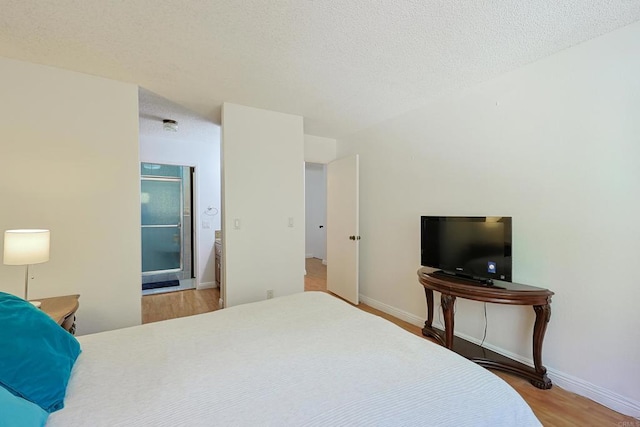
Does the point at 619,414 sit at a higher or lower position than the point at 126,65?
lower

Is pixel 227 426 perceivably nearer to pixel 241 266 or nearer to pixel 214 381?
pixel 214 381

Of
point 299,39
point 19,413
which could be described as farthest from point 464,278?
→ point 19,413

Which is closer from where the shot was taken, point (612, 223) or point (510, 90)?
point (612, 223)

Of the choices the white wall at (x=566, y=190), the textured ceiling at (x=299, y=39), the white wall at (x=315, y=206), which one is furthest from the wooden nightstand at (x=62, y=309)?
the white wall at (x=315, y=206)

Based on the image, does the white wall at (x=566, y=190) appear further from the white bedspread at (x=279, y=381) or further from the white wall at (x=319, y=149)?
the white wall at (x=319, y=149)

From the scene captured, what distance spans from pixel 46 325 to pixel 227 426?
900 mm

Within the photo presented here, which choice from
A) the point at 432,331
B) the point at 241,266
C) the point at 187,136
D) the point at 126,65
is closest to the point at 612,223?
the point at 432,331

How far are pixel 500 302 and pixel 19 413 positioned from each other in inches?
96.1

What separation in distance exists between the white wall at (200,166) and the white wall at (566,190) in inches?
136

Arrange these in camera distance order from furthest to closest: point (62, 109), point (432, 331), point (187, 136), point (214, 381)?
1. point (187, 136)
2. point (432, 331)
3. point (62, 109)
4. point (214, 381)

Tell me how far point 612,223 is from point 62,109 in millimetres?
4206

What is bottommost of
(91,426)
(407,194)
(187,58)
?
(91,426)

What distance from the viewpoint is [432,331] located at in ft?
8.84

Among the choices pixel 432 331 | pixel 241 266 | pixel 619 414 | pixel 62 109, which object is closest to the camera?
pixel 619 414
